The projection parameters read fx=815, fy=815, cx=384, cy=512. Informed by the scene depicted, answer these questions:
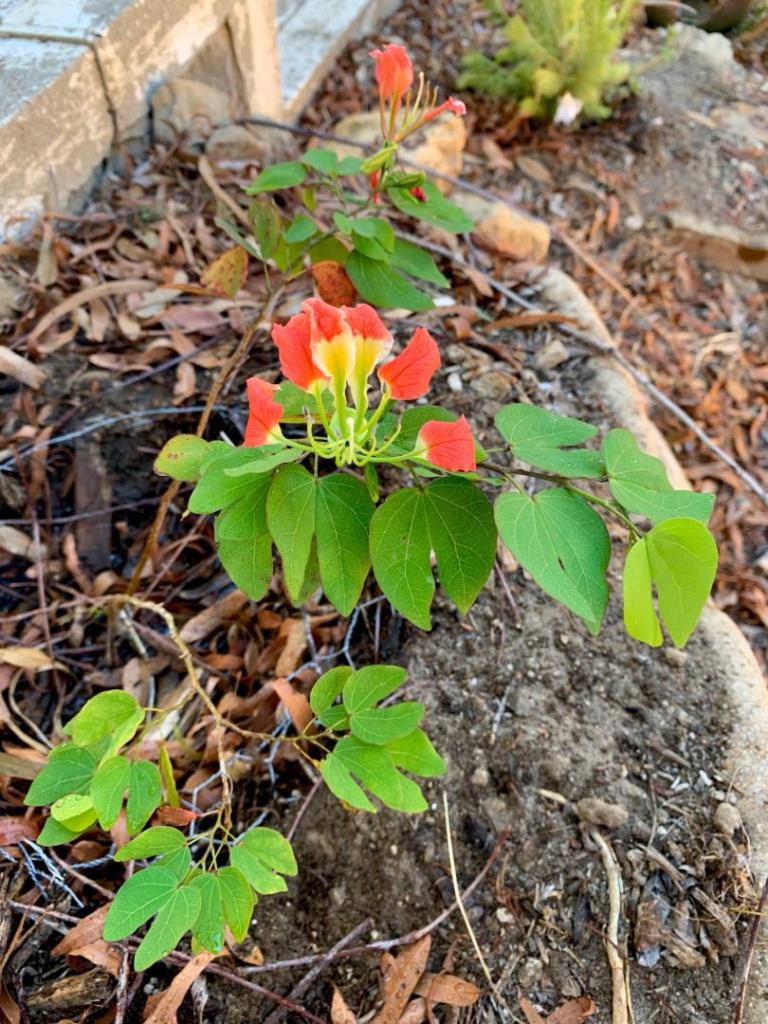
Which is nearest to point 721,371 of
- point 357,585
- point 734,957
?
point 734,957

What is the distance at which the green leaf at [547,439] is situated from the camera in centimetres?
95

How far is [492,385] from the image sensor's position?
186 centimetres

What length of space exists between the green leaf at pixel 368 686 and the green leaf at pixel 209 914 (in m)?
0.25

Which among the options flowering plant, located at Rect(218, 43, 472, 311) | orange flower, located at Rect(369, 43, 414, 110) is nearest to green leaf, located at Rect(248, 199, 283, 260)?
flowering plant, located at Rect(218, 43, 472, 311)

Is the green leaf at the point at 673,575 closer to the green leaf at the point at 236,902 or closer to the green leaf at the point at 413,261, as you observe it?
the green leaf at the point at 236,902

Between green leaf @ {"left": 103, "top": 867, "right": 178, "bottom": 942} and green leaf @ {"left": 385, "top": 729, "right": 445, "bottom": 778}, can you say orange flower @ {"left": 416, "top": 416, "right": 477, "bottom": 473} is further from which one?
green leaf @ {"left": 103, "top": 867, "right": 178, "bottom": 942}

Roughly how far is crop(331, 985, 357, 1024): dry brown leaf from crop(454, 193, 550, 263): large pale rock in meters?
1.95

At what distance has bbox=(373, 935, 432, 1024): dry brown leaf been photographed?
117cm

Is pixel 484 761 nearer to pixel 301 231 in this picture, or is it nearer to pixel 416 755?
pixel 416 755

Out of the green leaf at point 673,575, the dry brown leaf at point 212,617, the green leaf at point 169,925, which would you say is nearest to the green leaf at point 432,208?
the green leaf at point 673,575

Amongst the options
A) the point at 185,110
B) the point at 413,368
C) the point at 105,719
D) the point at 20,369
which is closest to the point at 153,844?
the point at 105,719

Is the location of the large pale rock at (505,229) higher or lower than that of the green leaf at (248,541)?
lower

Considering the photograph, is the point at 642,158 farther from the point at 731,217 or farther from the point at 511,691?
the point at 511,691

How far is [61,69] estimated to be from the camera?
6.26 ft
